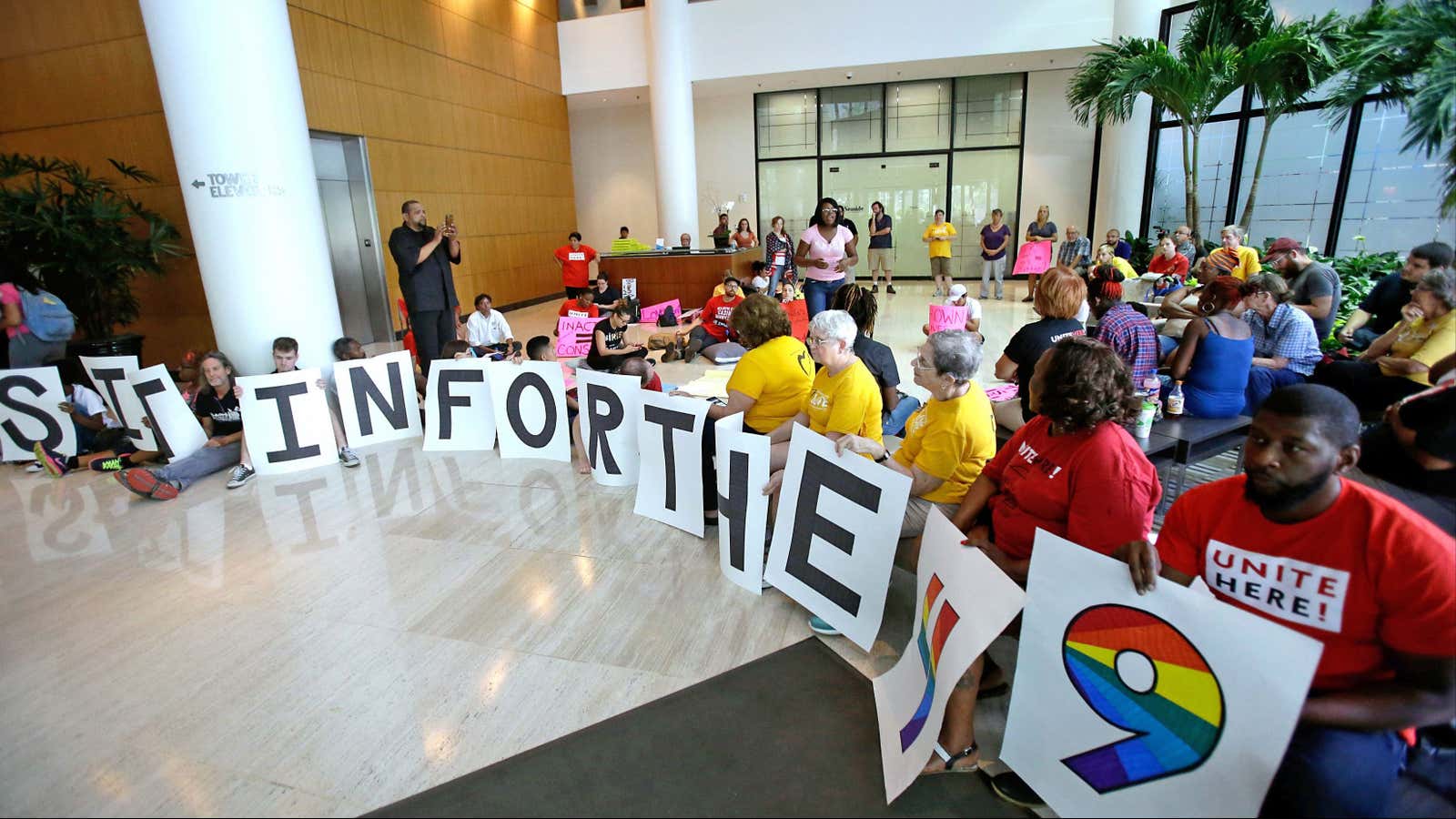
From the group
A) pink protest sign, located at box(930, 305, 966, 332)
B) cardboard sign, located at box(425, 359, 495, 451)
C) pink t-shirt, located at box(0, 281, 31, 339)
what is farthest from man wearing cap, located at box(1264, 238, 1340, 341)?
pink t-shirt, located at box(0, 281, 31, 339)

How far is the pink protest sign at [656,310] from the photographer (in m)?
9.72

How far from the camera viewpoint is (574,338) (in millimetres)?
7629

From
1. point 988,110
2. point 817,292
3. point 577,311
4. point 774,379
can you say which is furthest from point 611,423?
point 988,110

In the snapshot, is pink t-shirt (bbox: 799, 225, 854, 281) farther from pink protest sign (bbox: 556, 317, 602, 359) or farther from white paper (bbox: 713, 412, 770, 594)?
white paper (bbox: 713, 412, 770, 594)

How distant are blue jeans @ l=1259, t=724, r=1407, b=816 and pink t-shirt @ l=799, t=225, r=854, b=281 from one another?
18.8ft

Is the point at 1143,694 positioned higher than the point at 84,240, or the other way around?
the point at 84,240

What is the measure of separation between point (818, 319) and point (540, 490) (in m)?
2.16

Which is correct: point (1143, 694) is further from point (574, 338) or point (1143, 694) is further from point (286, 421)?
point (574, 338)

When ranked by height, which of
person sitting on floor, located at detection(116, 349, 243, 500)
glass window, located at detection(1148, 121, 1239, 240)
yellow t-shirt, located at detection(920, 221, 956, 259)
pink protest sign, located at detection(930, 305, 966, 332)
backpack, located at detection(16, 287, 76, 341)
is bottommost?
person sitting on floor, located at detection(116, 349, 243, 500)

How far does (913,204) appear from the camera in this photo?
14156mm

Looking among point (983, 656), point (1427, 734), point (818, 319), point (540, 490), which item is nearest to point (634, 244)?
point (540, 490)

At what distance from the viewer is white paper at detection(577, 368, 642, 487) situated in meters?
3.92

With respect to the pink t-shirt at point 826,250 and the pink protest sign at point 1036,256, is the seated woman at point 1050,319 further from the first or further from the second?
the pink protest sign at point 1036,256

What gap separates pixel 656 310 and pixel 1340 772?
31.0 feet
